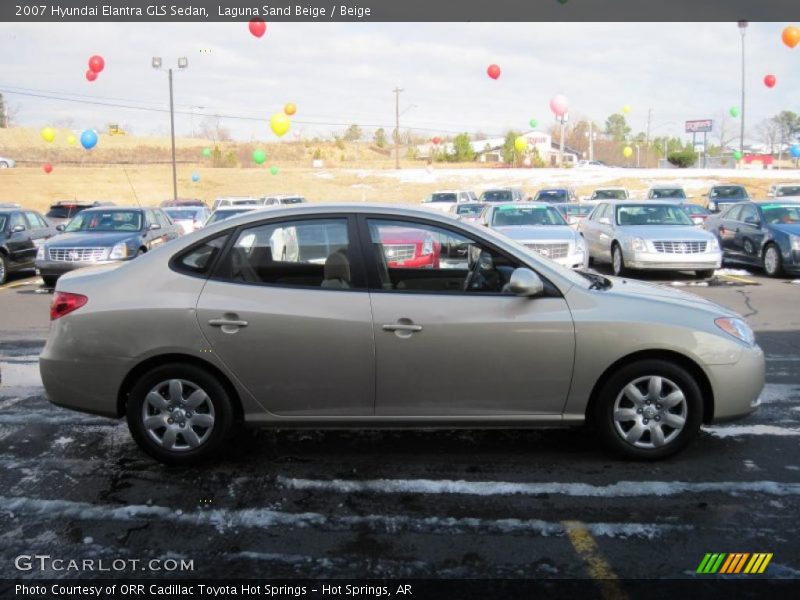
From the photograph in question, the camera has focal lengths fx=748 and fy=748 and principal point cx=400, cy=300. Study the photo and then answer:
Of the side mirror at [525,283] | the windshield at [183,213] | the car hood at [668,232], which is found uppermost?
the windshield at [183,213]

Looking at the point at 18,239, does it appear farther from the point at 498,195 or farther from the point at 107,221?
the point at 498,195

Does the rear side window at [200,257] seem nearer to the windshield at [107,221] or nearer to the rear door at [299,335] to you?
the rear door at [299,335]

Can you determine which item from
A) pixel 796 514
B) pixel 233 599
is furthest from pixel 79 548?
pixel 796 514

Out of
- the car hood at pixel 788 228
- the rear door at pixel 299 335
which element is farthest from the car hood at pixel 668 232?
the rear door at pixel 299 335

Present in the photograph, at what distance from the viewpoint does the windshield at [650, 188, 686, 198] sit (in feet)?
94.2

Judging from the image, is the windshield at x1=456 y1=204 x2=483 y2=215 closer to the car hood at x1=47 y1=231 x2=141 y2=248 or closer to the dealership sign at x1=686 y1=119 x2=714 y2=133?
the car hood at x1=47 y1=231 x2=141 y2=248

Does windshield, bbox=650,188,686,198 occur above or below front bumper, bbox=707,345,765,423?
above

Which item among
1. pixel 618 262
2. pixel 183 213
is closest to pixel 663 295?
pixel 618 262

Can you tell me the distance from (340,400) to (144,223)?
11243 mm

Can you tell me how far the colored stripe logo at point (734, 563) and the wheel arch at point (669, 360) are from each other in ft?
4.21

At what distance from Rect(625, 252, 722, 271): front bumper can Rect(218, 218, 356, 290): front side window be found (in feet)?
34.9

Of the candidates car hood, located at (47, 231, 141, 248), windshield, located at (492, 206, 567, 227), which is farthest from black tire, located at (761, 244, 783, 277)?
car hood, located at (47, 231, 141, 248)

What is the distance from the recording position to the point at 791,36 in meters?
26.0

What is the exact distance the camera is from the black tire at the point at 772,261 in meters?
14.7
